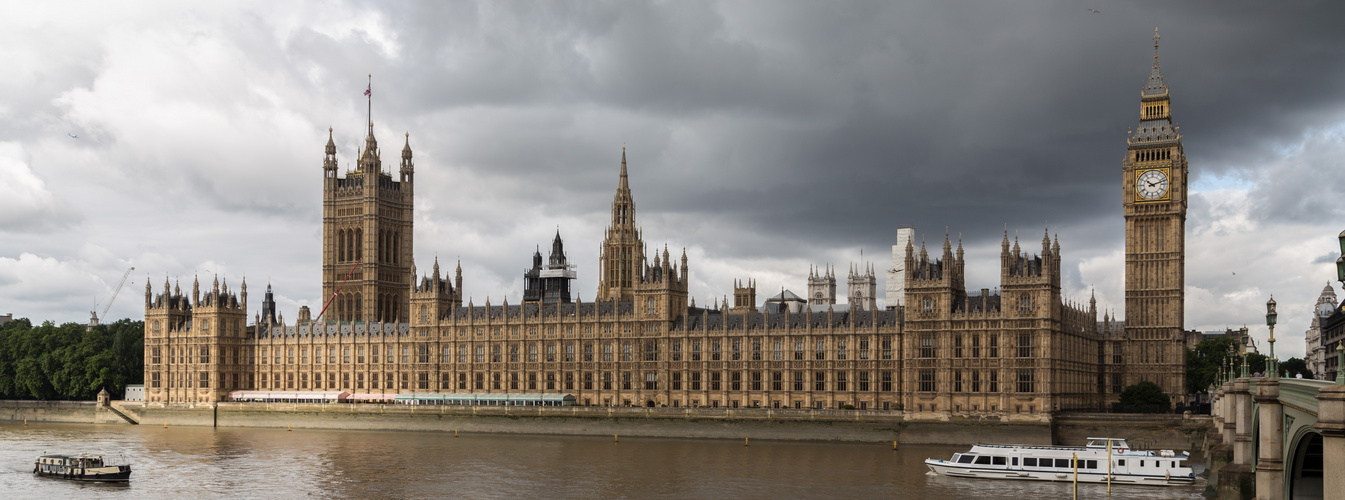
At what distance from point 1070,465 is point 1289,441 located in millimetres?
47162

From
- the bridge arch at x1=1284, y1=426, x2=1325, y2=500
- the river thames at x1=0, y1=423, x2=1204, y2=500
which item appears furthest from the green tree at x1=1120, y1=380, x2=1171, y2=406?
the bridge arch at x1=1284, y1=426, x2=1325, y2=500

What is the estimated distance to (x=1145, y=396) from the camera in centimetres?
12638

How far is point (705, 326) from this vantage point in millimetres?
137250

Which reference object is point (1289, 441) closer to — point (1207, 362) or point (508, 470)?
point (508, 470)

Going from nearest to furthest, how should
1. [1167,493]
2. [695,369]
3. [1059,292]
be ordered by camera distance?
[1167,493] < [1059,292] < [695,369]

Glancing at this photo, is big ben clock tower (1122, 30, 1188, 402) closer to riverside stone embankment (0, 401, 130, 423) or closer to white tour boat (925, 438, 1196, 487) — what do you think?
white tour boat (925, 438, 1196, 487)

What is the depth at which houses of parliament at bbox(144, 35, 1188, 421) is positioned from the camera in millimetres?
120250

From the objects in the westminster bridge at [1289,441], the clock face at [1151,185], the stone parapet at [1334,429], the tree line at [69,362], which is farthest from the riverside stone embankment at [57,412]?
the stone parapet at [1334,429]

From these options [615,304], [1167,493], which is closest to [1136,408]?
[1167,493]

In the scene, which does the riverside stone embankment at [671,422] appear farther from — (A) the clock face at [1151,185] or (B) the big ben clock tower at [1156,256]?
(A) the clock face at [1151,185]

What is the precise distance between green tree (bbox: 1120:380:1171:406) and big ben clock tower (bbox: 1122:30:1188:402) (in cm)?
568

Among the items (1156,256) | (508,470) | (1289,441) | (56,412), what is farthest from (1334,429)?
(56,412)

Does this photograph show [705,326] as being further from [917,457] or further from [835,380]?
[917,457]

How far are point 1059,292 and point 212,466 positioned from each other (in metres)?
75.8
